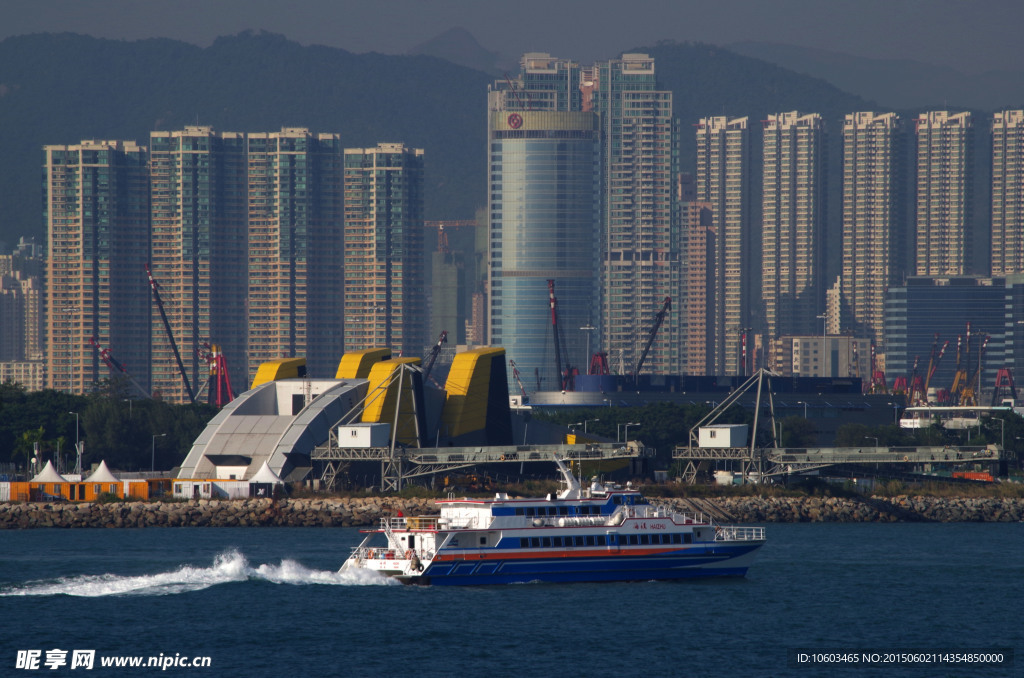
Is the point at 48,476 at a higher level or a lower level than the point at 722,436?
lower

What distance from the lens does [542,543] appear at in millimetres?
68438

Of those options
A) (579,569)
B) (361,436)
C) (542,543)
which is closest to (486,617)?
(542,543)

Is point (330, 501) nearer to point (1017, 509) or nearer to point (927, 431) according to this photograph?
point (1017, 509)

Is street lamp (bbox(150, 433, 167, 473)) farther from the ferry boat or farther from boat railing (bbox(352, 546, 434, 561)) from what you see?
the ferry boat

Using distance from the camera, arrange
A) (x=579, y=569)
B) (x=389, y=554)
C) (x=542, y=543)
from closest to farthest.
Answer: (x=542, y=543) < (x=579, y=569) < (x=389, y=554)

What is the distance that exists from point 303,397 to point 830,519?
47.2m

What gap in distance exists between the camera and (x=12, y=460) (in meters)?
145

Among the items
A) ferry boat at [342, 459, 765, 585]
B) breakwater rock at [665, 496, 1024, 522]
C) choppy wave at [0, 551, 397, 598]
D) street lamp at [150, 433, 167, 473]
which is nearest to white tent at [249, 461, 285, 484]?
street lamp at [150, 433, 167, 473]

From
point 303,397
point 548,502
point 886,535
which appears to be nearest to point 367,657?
point 548,502

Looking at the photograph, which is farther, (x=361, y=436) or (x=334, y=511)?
(x=361, y=436)

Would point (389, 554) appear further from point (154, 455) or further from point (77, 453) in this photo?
point (154, 455)

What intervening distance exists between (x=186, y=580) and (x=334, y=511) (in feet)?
117

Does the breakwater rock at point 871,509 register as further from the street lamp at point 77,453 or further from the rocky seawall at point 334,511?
the street lamp at point 77,453

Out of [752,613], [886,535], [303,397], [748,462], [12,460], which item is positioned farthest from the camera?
[12,460]
